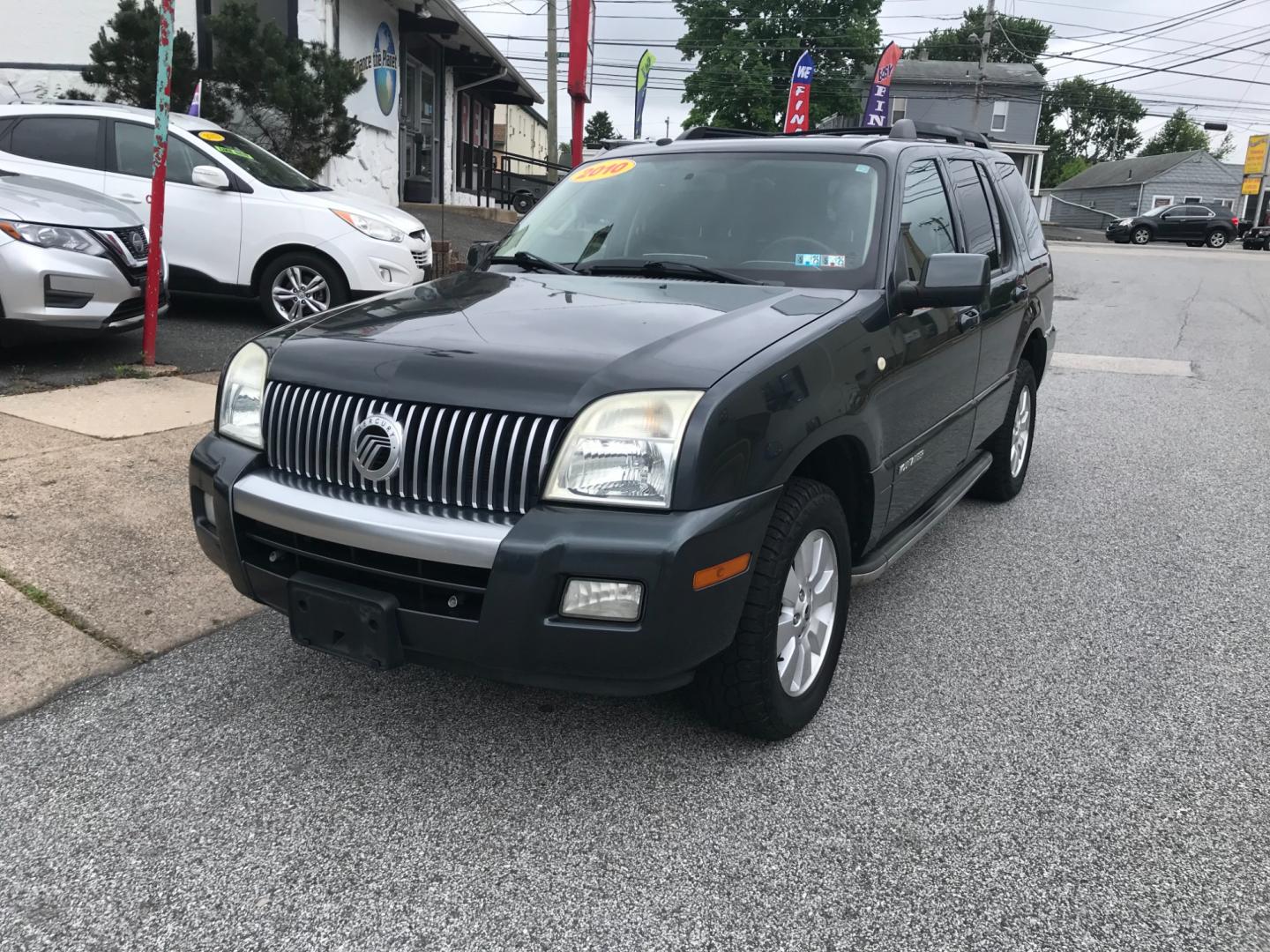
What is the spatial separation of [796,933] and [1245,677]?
2165mm

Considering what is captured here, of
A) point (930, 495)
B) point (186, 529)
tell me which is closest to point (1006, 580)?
point (930, 495)

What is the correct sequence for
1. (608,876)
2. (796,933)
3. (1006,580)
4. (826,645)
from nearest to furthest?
1. (796,933)
2. (608,876)
3. (826,645)
4. (1006,580)

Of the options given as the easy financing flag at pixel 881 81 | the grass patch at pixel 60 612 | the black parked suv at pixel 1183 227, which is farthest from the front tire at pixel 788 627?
the black parked suv at pixel 1183 227

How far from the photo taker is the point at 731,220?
12.4ft

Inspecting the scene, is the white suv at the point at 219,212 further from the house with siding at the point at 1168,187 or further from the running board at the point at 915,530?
the house with siding at the point at 1168,187

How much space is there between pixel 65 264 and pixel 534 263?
13.9 ft

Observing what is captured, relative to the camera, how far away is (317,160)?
12.9 metres

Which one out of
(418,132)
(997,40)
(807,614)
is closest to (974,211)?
(807,614)

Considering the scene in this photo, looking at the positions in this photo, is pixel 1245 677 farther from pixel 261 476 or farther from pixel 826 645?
pixel 261 476

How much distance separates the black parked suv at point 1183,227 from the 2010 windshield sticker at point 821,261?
4104 cm

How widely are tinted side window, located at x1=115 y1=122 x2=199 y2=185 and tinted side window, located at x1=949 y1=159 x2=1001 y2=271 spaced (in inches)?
256

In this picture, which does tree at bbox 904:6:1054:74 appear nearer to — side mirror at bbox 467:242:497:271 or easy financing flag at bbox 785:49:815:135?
easy financing flag at bbox 785:49:815:135

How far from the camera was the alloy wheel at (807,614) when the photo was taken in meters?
2.88

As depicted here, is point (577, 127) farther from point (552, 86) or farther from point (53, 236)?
point (552, 86)
